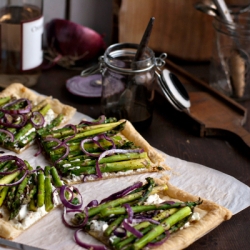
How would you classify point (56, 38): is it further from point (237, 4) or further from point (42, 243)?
point (42, 243)

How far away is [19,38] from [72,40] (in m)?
0.71

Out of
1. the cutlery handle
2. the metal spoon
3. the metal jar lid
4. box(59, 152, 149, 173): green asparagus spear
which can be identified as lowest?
box(59, 152, 149, 173): green asparagus spear

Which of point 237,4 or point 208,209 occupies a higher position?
point 237,4

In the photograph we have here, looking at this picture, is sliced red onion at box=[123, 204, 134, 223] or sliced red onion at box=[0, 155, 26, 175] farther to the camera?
sliced red onion at box=[0, 155, 26, 175]

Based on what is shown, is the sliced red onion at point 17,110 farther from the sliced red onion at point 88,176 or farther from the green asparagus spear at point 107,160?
the sliced red onion at point 88,176

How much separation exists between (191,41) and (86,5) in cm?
115

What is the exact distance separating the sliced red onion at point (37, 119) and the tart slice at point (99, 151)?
0.16 metres

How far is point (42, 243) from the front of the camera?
10.2ft

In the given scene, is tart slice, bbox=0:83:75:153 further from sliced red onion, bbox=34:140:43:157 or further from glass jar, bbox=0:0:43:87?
glass jar, bbox=0:0:43:87

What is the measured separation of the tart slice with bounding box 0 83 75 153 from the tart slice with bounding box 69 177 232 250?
958 millimetres

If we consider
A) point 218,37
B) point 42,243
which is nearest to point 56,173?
point 42,243

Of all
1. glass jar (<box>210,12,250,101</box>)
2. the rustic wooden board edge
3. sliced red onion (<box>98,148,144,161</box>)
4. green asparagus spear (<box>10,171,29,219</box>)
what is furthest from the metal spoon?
green asparagus spear (<box>10,171,29,219</box>)

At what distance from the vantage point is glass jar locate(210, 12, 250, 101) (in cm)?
480

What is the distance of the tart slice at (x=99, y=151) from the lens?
3739 mm
